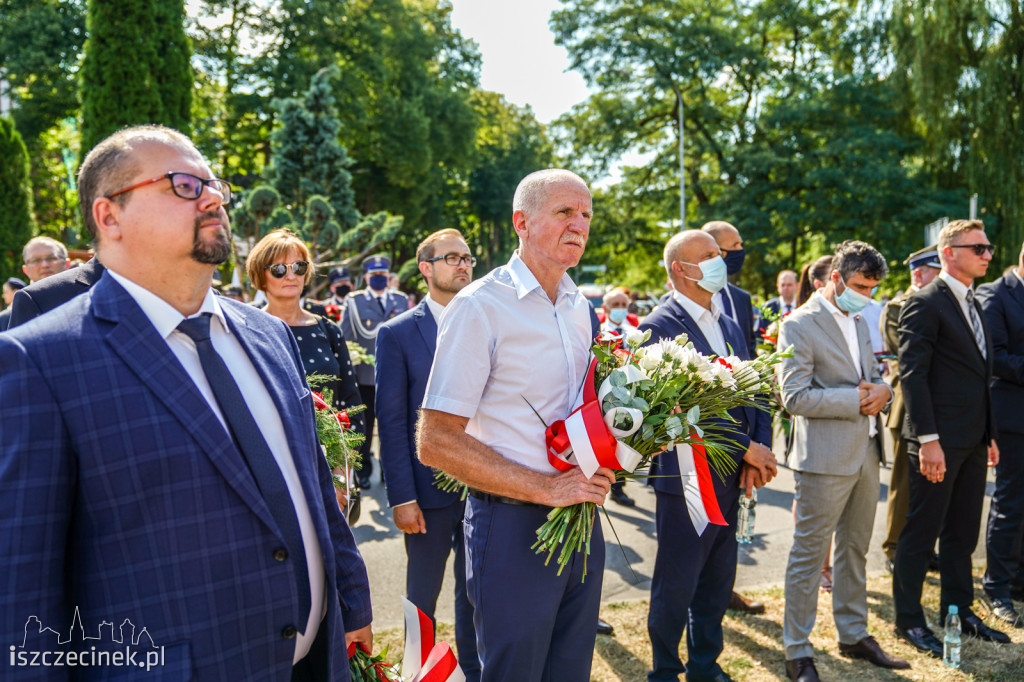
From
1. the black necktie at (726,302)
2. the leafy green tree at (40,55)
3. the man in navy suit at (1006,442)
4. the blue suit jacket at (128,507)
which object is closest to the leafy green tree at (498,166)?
the leafy green tree at (40,55)

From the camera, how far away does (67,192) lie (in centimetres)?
3534

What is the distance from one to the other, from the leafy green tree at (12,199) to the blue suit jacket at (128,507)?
1981 centimetres

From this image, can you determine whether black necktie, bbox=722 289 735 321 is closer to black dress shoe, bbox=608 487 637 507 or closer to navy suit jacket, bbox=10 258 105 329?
black dress shoe, bbox=608 487 637 507

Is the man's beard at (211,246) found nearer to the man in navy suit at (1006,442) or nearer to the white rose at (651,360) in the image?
the white rose at (651,360)

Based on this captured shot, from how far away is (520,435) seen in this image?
2.75m

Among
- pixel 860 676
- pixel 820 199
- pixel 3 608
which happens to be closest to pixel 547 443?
pixel 3 608

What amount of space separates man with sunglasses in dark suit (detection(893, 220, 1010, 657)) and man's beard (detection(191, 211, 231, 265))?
431 centimetres

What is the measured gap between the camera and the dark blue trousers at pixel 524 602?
105 inches

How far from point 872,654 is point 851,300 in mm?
2125

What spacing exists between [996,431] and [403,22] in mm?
30680

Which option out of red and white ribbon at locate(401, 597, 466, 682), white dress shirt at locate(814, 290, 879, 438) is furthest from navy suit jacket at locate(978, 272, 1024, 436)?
red and white ribbon at locate(401, 597, 466, 682)

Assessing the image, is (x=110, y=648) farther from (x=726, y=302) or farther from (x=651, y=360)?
(x=726, y=302)

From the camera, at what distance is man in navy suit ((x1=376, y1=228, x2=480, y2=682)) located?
3.81 meters

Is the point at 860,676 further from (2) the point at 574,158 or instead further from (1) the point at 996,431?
(2) the point at 574,158
